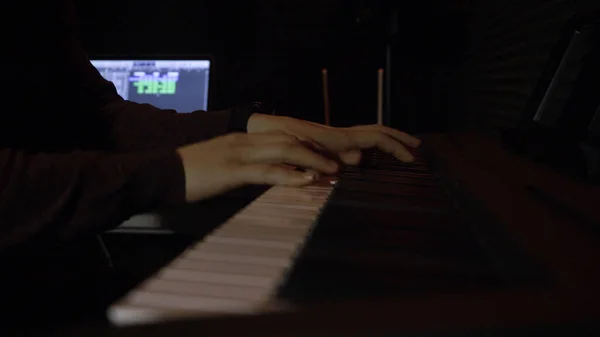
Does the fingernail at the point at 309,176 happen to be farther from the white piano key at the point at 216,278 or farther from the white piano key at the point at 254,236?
the white piano key at the point at 216,278

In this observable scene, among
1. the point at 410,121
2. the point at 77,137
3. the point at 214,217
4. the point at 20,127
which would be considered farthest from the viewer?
the point at 410,121

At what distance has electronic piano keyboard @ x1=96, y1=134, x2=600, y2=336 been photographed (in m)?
0.23

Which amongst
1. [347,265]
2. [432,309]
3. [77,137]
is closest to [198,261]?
[347,265]

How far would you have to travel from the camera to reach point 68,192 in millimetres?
538

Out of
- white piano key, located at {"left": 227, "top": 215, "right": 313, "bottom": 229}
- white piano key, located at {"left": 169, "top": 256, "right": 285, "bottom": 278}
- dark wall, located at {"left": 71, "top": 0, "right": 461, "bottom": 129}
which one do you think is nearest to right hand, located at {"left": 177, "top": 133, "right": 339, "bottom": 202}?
white piano key, located at {"left": 227, "top": 215, "right": 313, "bottom": 229}

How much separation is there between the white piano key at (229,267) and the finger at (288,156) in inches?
9.8

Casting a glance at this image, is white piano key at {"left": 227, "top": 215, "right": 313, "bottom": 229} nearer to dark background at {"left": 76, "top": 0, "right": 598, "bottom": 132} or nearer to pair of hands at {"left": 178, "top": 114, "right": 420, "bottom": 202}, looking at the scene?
pair of hands at {"left": 178, "top": 114, "right": 420, "bottom": 202}

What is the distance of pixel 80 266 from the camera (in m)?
1.07

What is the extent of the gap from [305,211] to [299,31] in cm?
183

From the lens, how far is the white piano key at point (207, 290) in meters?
0.34

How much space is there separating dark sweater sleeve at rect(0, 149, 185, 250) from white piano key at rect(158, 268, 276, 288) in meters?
0.21

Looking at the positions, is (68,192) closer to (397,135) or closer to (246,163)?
(246,163)

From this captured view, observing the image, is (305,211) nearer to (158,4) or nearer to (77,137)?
(77,137)

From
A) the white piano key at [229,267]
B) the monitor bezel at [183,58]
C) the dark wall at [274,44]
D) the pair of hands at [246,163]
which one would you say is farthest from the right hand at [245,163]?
the dark wall at [274,44]
